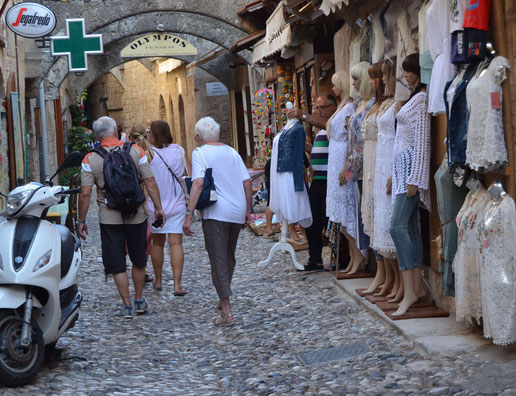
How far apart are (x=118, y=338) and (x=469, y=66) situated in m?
3.39

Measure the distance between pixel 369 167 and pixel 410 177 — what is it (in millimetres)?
981

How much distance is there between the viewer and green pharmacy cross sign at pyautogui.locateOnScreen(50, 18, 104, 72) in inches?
658

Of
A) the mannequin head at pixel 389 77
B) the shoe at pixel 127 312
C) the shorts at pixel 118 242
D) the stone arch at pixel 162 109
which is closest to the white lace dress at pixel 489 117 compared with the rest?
the mannequin head at pixel 389 77

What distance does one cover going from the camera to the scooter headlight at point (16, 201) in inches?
216

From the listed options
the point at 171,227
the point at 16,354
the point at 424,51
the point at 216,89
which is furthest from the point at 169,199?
the point at 216,89

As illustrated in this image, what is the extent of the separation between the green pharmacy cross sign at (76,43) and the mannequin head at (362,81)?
1011cm

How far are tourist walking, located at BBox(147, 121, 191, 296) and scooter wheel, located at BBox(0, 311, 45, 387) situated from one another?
3409 mm

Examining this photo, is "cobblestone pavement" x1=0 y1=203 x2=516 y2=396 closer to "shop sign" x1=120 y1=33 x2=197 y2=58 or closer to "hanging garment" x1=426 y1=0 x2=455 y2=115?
"hanging garment" x1=426 y1=0 x2=455 y2=115

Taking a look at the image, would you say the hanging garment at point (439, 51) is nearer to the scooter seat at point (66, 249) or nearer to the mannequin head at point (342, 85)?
the scooter seat at point (66, 249)

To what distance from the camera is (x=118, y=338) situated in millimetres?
6832

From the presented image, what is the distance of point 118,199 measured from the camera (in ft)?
23.8

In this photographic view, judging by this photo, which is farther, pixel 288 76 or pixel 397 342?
pixel 288 76

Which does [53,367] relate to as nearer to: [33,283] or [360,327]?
[33,283]

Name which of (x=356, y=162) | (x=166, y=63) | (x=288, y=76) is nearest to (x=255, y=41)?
(x=288, y=76)
